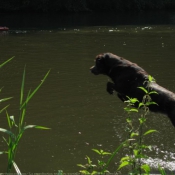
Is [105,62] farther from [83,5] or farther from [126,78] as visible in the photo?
[83,5]

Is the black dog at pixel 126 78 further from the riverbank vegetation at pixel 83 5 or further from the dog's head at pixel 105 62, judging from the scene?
the riverbank vegetation at pixel 83 5

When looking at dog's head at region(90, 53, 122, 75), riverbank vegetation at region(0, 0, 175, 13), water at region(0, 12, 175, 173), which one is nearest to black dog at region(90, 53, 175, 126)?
dog's head at region(90, 53, 122, 75)

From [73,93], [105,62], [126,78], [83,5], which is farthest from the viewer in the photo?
[83,5]

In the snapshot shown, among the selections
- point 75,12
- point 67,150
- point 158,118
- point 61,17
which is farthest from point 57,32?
point 67,150

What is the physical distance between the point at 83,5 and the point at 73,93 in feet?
99.8

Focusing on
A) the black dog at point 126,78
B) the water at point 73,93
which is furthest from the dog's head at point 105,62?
the water at point 73,93

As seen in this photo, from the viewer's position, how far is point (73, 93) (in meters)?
11.1

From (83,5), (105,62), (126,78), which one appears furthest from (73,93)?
(83,5)

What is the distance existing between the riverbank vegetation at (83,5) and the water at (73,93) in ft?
47.2

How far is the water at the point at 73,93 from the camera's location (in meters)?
7.26

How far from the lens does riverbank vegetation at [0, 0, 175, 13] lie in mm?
39094

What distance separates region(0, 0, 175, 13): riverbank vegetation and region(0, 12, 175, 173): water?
14386 millimetres

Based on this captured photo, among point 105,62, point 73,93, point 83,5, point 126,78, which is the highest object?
point 83,5

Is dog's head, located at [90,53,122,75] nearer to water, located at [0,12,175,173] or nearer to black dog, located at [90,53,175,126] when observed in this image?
black dog, located at [90,53,175,126]
